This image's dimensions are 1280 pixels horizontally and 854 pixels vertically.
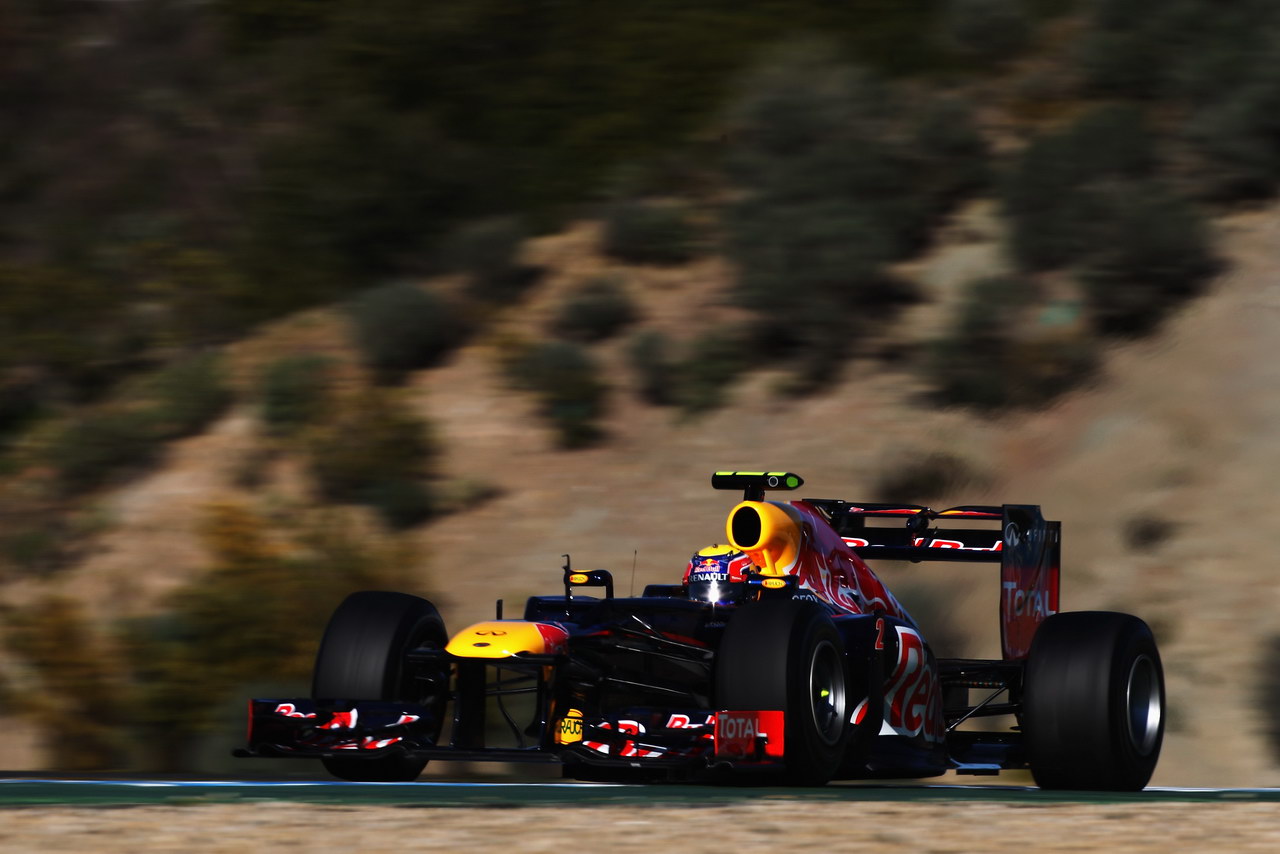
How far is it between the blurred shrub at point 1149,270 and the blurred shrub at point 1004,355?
60 cm

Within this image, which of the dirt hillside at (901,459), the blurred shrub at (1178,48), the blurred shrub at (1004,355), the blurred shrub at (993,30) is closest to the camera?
the dirt hillside at (901,459)

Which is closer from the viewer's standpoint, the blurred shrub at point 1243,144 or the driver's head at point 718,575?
the driver's head at point 718,575

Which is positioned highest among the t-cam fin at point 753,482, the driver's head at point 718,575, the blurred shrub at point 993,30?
the blurred shrub at point 993,30

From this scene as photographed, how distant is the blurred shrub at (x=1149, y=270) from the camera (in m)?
28.0

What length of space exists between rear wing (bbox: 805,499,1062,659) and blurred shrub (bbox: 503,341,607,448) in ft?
43.9

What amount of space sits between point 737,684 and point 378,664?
2203mm

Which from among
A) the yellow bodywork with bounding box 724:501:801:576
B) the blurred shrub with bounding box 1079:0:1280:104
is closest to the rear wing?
the yellow bodywork with bounding box 724:501:801:576

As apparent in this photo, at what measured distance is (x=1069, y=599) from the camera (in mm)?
23875

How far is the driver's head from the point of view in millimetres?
12414

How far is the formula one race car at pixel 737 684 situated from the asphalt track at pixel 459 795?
0.20m

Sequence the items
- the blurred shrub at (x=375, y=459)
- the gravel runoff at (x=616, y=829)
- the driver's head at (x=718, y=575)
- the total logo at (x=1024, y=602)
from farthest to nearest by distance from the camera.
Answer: the blurred shrub at (x=375, y=459)
the total logo at (x=1024, y=602)
the driver's head at (x=718, y=575)
the gravel runoff at (x=616, y=829)

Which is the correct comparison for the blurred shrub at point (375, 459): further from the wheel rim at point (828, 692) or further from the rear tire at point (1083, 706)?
the wheel rim at point (828, 692)

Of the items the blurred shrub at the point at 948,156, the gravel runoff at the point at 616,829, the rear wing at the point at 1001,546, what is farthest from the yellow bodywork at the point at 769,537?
the blurred shrub at the point at 948,156

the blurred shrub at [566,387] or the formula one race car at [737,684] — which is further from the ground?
the blurred shrub at [566,387]
